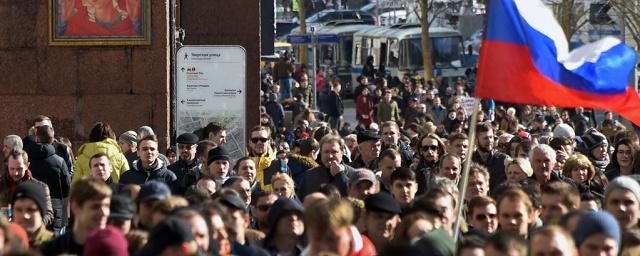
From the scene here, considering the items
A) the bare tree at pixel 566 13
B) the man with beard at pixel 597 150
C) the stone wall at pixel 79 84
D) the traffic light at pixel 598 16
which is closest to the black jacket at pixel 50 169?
the stone wall at pixel 79 84

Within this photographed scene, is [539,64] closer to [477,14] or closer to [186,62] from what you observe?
[186,62]

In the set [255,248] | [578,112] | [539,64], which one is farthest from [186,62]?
[578,112]

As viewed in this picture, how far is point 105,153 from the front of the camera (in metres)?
15.4

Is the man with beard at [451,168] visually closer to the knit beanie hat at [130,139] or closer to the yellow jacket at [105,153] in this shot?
the yellow jacket at [105,153]

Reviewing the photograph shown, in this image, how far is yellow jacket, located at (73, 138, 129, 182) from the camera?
15219 millimetres

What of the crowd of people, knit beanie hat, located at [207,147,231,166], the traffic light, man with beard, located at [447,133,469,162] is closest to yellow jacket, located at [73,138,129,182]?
the crowd of people

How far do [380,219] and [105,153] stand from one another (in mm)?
4944

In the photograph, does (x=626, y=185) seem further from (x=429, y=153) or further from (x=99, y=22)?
(x=99, y=22)

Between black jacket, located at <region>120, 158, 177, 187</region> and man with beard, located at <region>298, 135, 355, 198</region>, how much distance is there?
1.09 m

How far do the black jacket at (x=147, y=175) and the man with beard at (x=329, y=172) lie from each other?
109 cm

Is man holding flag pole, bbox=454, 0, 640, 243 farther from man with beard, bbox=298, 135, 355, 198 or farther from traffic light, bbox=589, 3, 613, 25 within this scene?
traffic light, bbox=589, 3, 613, 25

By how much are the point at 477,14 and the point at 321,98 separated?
31.6 metres

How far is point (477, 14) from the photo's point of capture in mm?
71875

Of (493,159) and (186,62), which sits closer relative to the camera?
(493,159)
